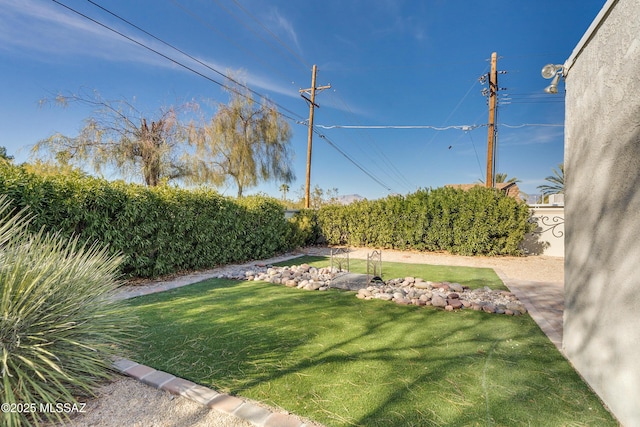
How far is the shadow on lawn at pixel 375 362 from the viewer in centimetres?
197

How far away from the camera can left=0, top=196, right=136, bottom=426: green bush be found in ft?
5.65

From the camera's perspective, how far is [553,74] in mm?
3145

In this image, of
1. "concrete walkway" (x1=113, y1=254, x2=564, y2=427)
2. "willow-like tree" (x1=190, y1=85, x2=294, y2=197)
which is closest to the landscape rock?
"concrete walkway" (x1=113, y1=254, x2=564, y2=427)

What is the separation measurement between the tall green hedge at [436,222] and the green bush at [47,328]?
10902mm

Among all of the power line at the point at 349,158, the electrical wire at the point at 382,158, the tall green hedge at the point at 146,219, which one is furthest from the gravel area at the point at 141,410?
the power line at the point at 349,158

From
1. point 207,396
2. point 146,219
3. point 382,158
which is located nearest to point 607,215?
point 207,396

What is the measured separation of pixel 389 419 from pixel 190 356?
194 cm

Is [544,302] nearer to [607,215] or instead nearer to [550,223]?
[607,215]

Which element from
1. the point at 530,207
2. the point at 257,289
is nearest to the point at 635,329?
the point at 257,289

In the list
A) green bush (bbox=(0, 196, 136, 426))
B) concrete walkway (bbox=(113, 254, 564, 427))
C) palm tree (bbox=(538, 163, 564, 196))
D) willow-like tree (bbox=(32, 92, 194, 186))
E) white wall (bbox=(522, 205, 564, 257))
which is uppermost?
palm tree (bbox=(538, 163, 564, 196))

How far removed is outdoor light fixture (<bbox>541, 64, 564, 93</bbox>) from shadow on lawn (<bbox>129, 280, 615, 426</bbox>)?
9.49ft

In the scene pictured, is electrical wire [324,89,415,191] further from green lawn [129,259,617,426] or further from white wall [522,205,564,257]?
green lawn [129,259,617,426]

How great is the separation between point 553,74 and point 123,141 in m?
15.9

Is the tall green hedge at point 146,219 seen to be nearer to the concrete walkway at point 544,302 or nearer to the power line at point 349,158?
the concrete walkway at point 544,302
